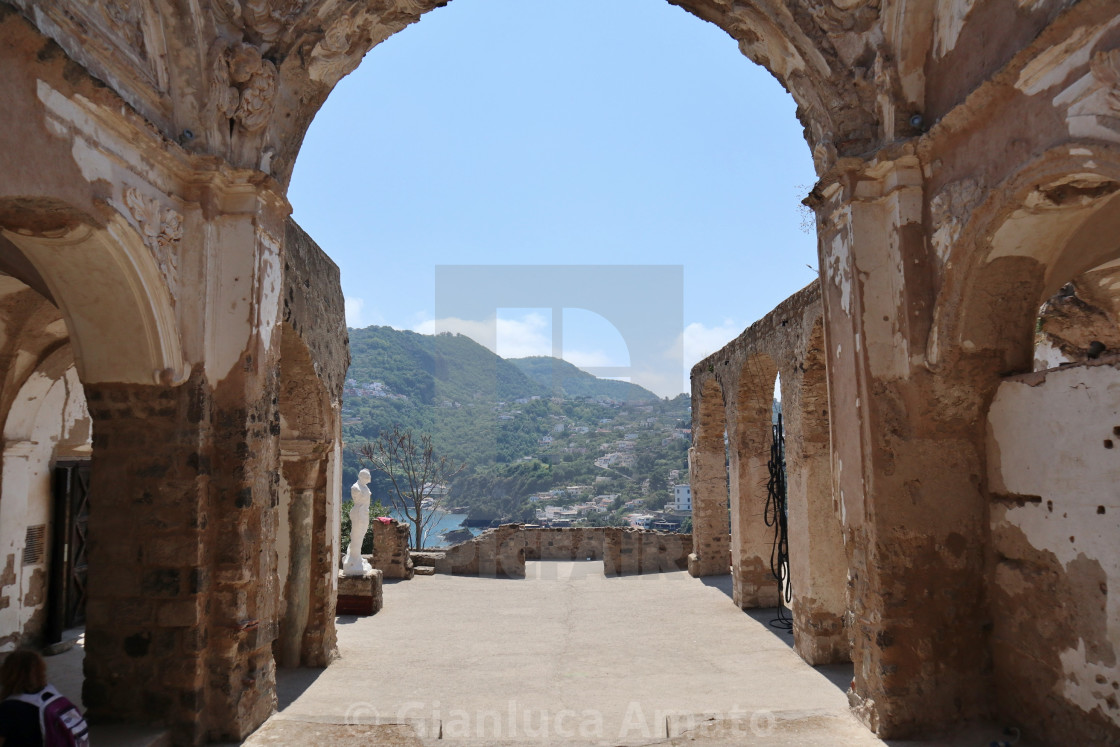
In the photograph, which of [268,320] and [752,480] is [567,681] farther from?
[752,480]

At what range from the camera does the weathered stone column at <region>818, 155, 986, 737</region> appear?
423cm

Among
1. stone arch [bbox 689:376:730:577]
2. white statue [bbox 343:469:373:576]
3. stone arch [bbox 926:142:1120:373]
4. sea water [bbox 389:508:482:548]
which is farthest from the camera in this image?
sea water [bbox 389:508:482:548]

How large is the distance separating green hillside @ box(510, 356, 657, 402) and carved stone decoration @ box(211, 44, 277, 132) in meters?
65.6

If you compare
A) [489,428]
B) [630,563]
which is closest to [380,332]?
[489,428]

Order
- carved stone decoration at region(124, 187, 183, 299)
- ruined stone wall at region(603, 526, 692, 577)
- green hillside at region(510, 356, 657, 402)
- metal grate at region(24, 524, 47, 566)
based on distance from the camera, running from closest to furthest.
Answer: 1. carved stone decoration at region(124, 187, 183, 299)
2. metal grate at region(24, 524, 47, 566)
3. ruined stone wall at region(603, 526, 692, 577)
4. green hillside at region(510, 356, 657, 402)

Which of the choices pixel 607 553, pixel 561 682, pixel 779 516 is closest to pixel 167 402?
pixel 561 682

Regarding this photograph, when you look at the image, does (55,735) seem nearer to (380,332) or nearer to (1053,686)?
(1053,686)

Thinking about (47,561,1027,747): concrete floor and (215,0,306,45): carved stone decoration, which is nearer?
(47,561,1027,747): concrete floor

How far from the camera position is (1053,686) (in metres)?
3.80

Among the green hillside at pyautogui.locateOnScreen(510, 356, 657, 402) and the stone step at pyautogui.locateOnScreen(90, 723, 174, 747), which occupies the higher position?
the green hillside at pyautogui.locateOnScreen(510, 356, 657, 402)

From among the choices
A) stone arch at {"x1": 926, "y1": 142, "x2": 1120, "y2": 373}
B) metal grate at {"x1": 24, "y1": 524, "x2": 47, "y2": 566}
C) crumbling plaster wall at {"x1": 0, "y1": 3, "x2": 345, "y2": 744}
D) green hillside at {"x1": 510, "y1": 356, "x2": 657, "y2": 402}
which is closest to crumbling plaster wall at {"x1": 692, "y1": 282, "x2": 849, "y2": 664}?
stone arch at {"x1": 926, "y1": 142, "x2": 1120, "y2": 373}

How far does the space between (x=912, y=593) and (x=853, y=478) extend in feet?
2.49

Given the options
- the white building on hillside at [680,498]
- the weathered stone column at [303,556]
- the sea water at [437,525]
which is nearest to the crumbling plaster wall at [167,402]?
the weathered stone column at [303,556]

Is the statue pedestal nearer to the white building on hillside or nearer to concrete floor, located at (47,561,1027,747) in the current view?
concrete floor, located at (47,561,1027,747)
